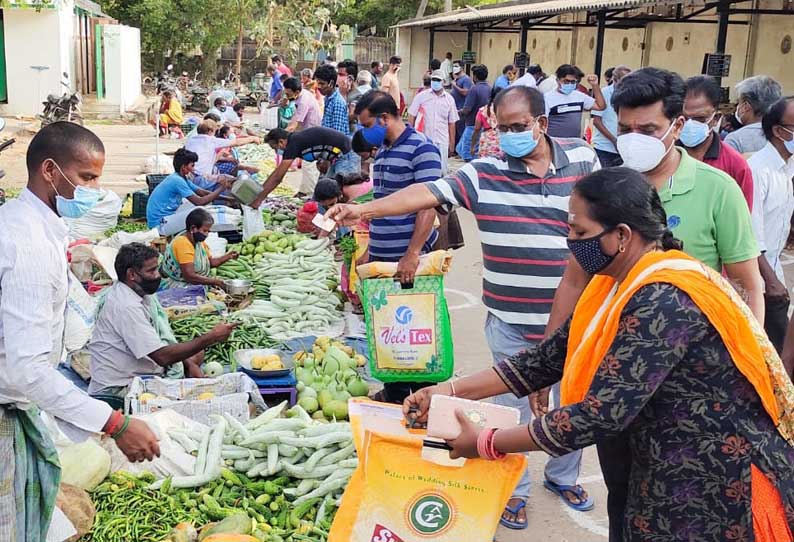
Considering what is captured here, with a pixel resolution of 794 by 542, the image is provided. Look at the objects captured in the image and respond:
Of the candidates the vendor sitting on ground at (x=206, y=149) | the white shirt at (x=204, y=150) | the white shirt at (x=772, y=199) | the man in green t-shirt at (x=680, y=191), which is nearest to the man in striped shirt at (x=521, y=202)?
the man in green t-shirt at (x=680, y=191)

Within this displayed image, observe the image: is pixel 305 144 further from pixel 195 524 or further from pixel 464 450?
pixel 464 450

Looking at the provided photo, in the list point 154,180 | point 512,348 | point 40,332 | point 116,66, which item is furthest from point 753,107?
point 116,66

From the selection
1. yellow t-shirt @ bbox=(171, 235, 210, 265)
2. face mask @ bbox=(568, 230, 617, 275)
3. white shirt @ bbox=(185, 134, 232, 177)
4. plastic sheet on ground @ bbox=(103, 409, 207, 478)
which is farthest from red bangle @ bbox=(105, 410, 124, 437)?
white shirt @ bbox=(185, 134, 232, 177)

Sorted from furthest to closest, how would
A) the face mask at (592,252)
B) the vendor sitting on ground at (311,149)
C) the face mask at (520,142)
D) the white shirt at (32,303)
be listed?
1. the vendor sitting on ground at (311,149)
2. the face mask at (520,142)
3. the white shirt at (32,303)
4. the face mask at (592,252)

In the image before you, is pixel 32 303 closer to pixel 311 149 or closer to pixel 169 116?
pixel 311 149

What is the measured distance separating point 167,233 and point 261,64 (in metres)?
32.6

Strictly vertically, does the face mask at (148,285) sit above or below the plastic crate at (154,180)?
above

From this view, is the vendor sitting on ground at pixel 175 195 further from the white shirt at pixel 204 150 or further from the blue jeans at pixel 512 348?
the blue jeans at pixel 512 348

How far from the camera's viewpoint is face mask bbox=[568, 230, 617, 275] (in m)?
2.38

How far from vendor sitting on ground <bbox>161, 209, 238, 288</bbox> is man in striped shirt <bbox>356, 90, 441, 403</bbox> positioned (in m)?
2.04

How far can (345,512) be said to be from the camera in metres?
2.90

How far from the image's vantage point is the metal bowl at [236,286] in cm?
→ 791

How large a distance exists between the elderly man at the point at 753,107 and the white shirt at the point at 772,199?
102cm

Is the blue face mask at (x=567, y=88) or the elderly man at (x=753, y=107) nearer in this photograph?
the elderly man at (x=753, y=107)
